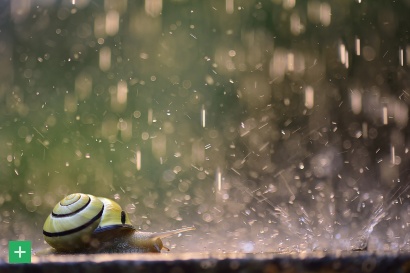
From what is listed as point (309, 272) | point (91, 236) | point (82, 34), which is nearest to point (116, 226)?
point (91, 236)

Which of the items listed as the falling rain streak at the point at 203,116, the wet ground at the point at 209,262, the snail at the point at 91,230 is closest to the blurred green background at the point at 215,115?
the falling rain streak at the point at 203,116

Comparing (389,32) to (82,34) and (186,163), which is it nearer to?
(186,163)

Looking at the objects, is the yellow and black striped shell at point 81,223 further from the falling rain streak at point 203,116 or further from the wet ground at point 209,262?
the falling rain streak at point 203,116

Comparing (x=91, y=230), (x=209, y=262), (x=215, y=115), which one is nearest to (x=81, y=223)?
(x=91, y=230)

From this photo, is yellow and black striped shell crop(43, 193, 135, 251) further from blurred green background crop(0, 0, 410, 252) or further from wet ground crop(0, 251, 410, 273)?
blurred green background crop(0, 0, 410, 252)

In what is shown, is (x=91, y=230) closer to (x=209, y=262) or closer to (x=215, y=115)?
(x=209, y=262)

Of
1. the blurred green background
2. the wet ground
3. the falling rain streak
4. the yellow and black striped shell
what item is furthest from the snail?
the falling rain streak

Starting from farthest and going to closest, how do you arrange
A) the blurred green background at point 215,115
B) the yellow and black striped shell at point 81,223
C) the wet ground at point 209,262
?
the blurred green background at point 215,115 < the yellow and black striped shell at point 81,223 < the wet ground at point 209,262

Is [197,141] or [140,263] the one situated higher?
[140,263]
